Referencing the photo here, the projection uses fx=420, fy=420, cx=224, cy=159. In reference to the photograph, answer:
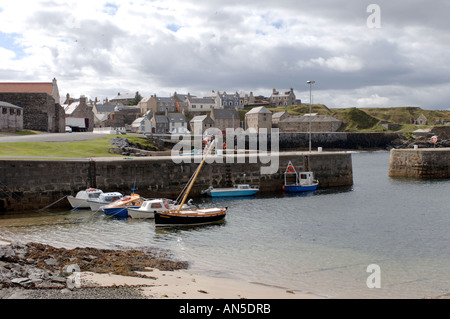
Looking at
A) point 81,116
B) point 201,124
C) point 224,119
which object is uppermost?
point 224,119

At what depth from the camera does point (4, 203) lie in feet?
99.8

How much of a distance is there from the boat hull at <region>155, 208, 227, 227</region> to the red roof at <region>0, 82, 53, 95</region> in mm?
50931

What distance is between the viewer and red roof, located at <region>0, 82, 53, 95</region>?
6575cm

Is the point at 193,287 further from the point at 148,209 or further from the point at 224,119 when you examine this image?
the point at 224,119

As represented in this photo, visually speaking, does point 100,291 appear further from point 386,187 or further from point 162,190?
point 386,187

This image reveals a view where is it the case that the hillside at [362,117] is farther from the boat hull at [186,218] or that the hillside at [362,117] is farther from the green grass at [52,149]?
the boat hull at [186,218]

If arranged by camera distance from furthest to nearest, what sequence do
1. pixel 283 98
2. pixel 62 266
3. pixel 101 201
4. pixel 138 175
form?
pixel 283 98 → pixel 138 175 → pixel 101 201 → pixel 62 266

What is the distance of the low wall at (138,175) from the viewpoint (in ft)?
102

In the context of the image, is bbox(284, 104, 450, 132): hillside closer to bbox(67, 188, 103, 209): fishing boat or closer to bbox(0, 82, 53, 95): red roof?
bbox(0, 82, 53, 95): red roof

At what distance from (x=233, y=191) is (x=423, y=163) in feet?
90.4

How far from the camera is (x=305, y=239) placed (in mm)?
23016

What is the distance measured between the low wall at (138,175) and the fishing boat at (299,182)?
2.11ft

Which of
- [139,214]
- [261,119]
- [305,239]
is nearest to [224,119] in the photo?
[261,119]
